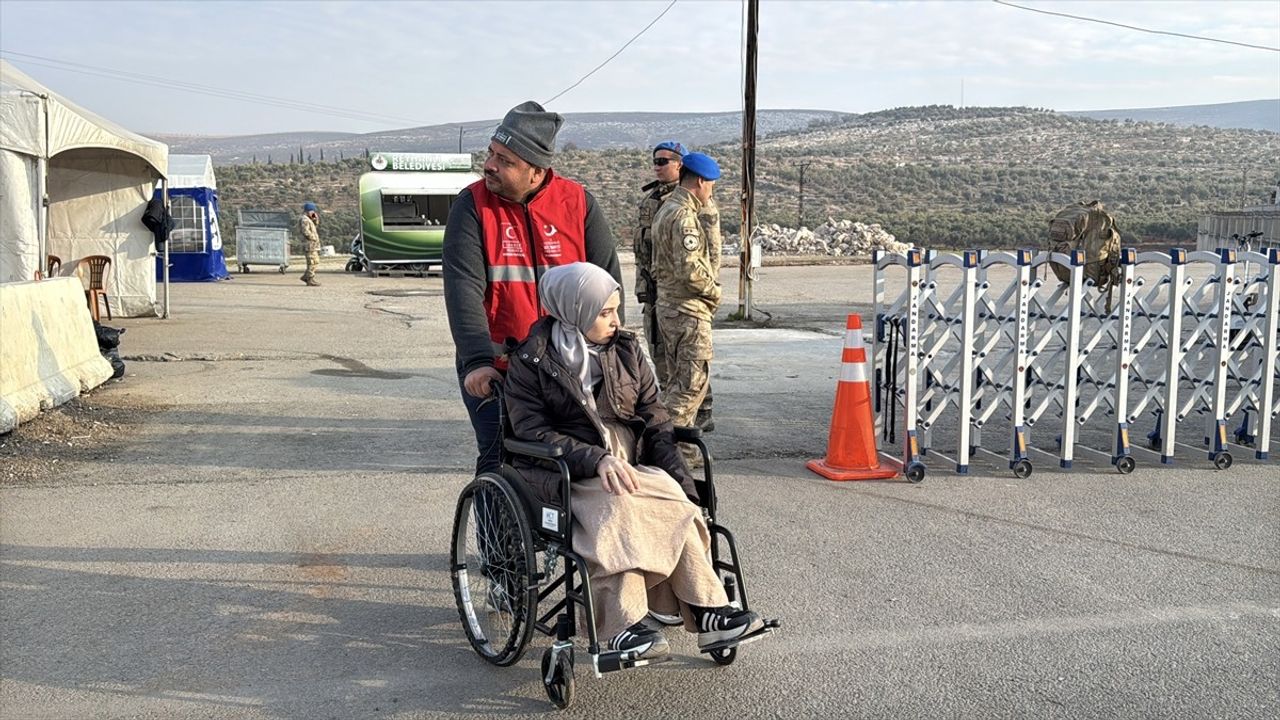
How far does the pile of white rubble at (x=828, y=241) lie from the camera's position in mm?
43906

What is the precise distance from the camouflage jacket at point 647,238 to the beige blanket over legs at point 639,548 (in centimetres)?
471

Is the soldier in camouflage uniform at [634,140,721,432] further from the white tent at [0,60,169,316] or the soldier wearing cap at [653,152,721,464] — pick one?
the white tent at [0,60,169,316]

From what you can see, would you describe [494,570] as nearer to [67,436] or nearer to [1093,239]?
[67,436]

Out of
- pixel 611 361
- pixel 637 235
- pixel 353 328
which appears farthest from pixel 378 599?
pixel 353 328

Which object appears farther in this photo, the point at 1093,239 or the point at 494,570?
the point at 1093,239

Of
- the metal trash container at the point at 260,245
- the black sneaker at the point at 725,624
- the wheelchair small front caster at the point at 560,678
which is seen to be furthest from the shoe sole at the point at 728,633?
the metal trash container at the point at 260,245

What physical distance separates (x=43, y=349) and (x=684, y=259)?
5.40m

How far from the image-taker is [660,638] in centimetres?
392

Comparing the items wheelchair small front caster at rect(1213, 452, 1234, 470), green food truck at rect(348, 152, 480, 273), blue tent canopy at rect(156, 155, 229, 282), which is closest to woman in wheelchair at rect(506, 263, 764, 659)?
wheelchair small front caster at rect(1213, 452, 1234, 470)

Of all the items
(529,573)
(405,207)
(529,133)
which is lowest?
(529,573)

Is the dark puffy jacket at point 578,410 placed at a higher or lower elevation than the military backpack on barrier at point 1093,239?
lower

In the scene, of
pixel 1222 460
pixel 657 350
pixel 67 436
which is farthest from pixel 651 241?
pixel 67 436

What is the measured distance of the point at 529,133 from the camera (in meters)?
4.60

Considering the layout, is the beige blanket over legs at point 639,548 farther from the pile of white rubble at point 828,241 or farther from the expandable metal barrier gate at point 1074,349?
the pile of white rubble at point 828,241
